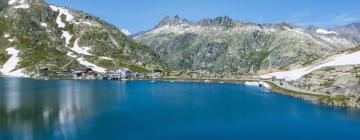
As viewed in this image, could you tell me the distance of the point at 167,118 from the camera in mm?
108625

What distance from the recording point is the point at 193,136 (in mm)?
86062

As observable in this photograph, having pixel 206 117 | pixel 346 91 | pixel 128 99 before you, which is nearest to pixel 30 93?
pixel 128 99

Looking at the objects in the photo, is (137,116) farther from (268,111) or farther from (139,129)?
(268,111)

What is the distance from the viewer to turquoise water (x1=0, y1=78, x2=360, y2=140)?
8838 cm

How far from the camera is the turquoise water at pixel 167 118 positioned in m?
88.4

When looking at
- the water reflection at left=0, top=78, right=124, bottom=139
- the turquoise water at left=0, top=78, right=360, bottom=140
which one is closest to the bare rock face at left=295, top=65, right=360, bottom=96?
→ the turquoise water at left=0, top=78, right=360, bottom=140

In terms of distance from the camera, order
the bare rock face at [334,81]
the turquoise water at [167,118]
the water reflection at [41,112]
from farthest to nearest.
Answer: the bare rock face at [334,81] < the water reflection at [41,112] < the turquoise water at [167,118]

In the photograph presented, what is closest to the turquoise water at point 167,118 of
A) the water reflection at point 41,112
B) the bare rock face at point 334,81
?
the water reflection at point 41,112

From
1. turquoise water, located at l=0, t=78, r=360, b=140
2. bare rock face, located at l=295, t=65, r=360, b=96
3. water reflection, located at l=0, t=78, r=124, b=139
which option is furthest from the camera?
bare rock face, located at l=295, t=65, r=360, b=96

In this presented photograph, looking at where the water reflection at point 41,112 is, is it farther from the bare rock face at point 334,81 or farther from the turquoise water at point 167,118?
the bare rock face at point 334,81

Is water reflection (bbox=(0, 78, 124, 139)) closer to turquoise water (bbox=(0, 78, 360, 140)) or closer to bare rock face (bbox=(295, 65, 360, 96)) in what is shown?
turquoise water (bbox=(0, 78, 360, 140))

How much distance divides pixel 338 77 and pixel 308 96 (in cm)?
1827

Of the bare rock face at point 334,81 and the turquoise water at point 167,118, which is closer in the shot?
the turquoise water at point 167,118

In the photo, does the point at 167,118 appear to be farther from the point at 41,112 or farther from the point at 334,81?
the point at 334,81
